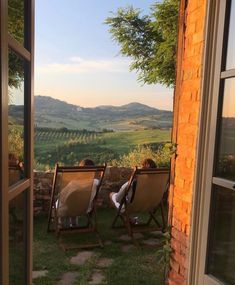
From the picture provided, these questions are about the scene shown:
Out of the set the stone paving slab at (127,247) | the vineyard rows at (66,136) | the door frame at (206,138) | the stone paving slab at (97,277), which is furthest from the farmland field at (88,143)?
the door frame at (206,138)

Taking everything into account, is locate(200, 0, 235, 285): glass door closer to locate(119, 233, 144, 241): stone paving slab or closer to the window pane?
the window pane

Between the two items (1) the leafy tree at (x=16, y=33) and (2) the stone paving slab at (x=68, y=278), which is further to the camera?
(2) the stone paving slab at (x=68, y=278)

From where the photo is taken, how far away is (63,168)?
377 centimetres

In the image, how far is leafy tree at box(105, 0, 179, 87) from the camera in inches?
271

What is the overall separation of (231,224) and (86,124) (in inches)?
253

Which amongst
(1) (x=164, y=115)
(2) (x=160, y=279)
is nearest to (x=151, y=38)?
(1) (x=164, y=115)

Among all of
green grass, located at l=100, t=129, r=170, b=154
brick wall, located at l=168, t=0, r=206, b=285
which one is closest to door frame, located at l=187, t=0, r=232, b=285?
brick wall, located at l=168, t=0, r=206, b=285

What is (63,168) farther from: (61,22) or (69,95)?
(61,22)

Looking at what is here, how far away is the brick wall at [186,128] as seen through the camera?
1.94m

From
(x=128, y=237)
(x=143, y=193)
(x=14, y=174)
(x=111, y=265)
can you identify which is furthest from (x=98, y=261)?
(x=14, y=174)

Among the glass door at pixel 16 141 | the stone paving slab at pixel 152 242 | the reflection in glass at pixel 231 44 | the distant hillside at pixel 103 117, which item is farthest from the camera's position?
the distant hillside at pixel 103 117

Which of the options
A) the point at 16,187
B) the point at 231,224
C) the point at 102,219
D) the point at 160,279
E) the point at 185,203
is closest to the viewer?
the point at 16,187

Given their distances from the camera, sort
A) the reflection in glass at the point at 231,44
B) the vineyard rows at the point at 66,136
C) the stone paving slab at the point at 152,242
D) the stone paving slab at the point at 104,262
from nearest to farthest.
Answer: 1. the reflection in glass at the point at 231,44
2. the stone paving slab at the point at 104,262
3. the stone paving slab at the point at 152,242
4. the vineyard rows at the point at 66,136

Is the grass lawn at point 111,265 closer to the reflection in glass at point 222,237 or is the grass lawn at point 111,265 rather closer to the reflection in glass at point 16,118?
the reflection in glass at point 222,237
